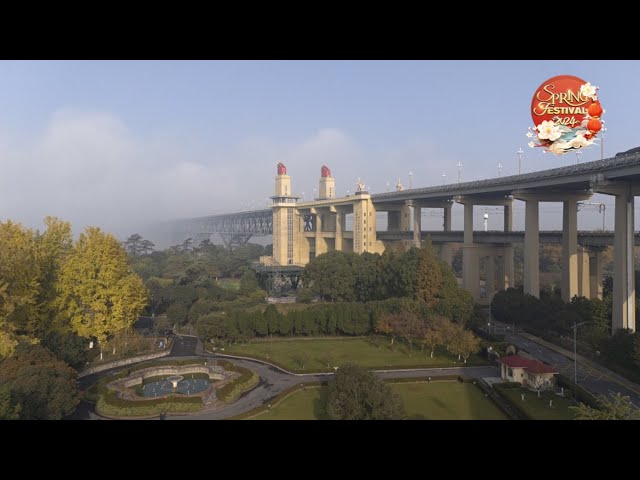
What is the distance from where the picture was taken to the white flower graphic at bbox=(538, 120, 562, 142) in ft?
79.1

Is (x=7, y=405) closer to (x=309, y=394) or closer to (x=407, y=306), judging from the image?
(x=309, y=394)

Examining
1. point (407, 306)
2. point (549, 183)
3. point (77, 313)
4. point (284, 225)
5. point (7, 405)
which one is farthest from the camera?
point (284, 225)

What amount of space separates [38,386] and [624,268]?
2875cm

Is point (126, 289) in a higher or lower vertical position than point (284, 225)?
lower

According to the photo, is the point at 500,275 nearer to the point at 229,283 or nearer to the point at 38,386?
the point at 229,283

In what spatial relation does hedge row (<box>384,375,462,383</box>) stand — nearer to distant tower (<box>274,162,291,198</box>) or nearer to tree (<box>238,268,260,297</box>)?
tree (<box>238,268,260,297</box>)

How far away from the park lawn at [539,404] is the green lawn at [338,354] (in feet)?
15.5

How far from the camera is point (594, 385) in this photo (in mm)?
22062

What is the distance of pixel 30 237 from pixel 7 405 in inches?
645

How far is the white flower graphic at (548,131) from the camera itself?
24109 millimetres

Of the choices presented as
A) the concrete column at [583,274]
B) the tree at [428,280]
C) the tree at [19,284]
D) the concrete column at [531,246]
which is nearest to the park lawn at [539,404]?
the tree at [428,280]
